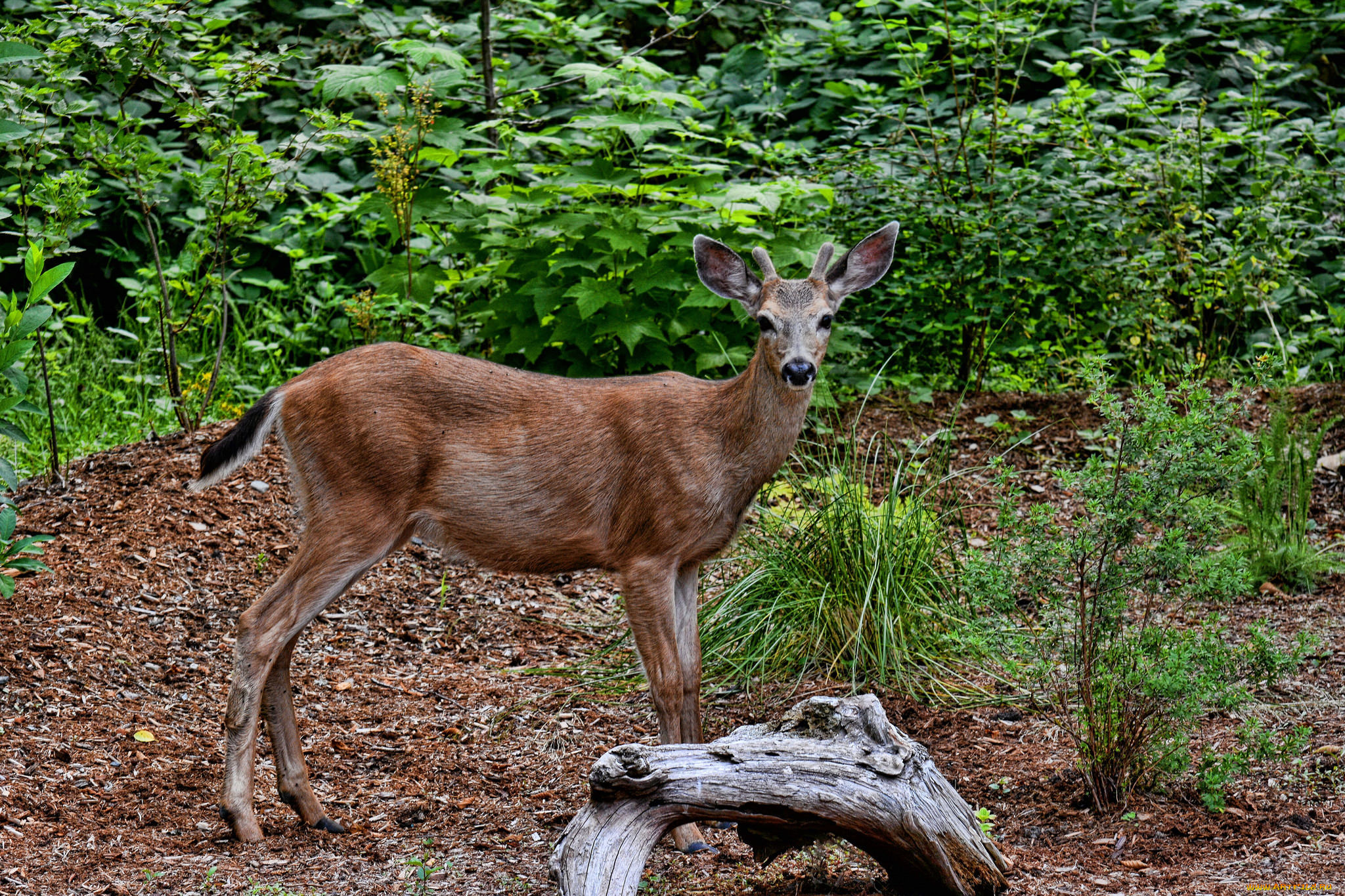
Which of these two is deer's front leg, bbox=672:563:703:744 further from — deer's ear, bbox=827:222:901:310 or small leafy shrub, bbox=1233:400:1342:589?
small leafy shrub, bbox=1233:400:1342:589

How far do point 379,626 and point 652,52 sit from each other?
5091 mm

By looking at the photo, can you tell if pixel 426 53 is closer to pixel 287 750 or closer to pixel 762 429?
pixel 762 429

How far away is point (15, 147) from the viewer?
21.6 feet

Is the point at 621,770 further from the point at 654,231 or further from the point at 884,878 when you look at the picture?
the point at 654,231

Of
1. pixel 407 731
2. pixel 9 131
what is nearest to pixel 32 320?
pixel 9 131

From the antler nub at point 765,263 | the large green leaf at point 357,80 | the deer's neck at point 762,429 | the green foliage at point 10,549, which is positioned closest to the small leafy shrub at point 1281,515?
the deer's neck at point 762,429

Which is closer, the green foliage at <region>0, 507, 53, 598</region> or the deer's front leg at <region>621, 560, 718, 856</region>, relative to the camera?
the deer's front leg at <region>621, 560, 718, 856</region>

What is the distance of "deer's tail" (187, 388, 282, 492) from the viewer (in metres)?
4.92

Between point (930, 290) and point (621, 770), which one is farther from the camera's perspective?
point (930, 290)

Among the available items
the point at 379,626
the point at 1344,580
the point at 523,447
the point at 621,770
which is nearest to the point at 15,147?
the point at 379,626

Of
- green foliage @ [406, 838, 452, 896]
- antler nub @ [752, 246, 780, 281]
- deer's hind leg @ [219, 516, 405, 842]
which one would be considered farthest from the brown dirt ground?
antler nub @ [752, 246, 780, 281]

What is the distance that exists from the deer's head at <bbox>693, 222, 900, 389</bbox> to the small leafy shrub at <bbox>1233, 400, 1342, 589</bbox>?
2440 mm

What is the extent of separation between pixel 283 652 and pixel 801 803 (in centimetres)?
209

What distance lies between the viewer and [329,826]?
4.84 m
